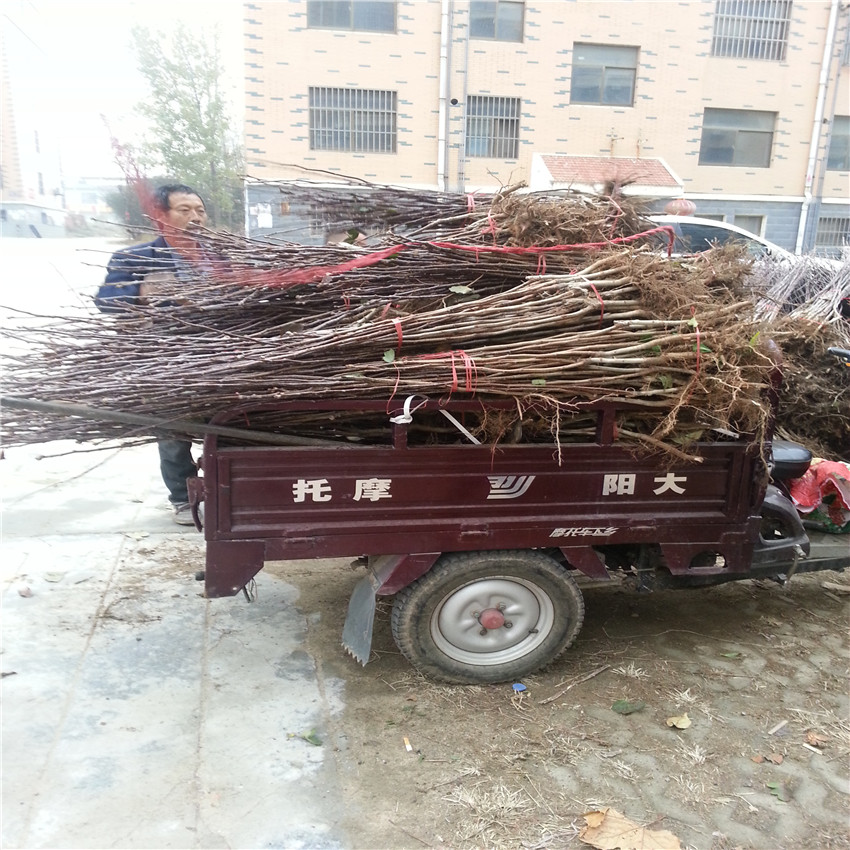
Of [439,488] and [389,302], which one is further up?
[389,302]

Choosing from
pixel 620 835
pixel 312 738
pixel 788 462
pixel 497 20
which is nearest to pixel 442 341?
pixel 312 738

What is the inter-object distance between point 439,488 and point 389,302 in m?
0.79

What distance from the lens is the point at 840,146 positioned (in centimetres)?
1778

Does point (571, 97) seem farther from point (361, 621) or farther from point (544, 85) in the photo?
point (361, 621)

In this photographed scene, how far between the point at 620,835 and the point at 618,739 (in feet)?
1.53

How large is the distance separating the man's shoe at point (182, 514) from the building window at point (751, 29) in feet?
57.8

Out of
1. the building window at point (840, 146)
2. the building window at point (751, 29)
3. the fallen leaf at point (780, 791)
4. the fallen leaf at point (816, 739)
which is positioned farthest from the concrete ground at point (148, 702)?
the building window at point (840, 146)

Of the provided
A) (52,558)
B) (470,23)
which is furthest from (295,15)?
(52,558)

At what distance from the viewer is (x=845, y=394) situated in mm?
3984

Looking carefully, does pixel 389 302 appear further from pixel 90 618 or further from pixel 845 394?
pixel 845 394

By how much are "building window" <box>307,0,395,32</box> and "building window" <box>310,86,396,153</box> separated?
4.49ft

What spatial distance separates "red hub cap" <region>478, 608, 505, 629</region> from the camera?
9.11 feet

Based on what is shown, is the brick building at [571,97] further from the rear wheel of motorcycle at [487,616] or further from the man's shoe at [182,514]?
the rear wheel of motorcycle at [487,616]

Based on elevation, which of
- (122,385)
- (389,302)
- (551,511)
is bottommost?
(551,511)
